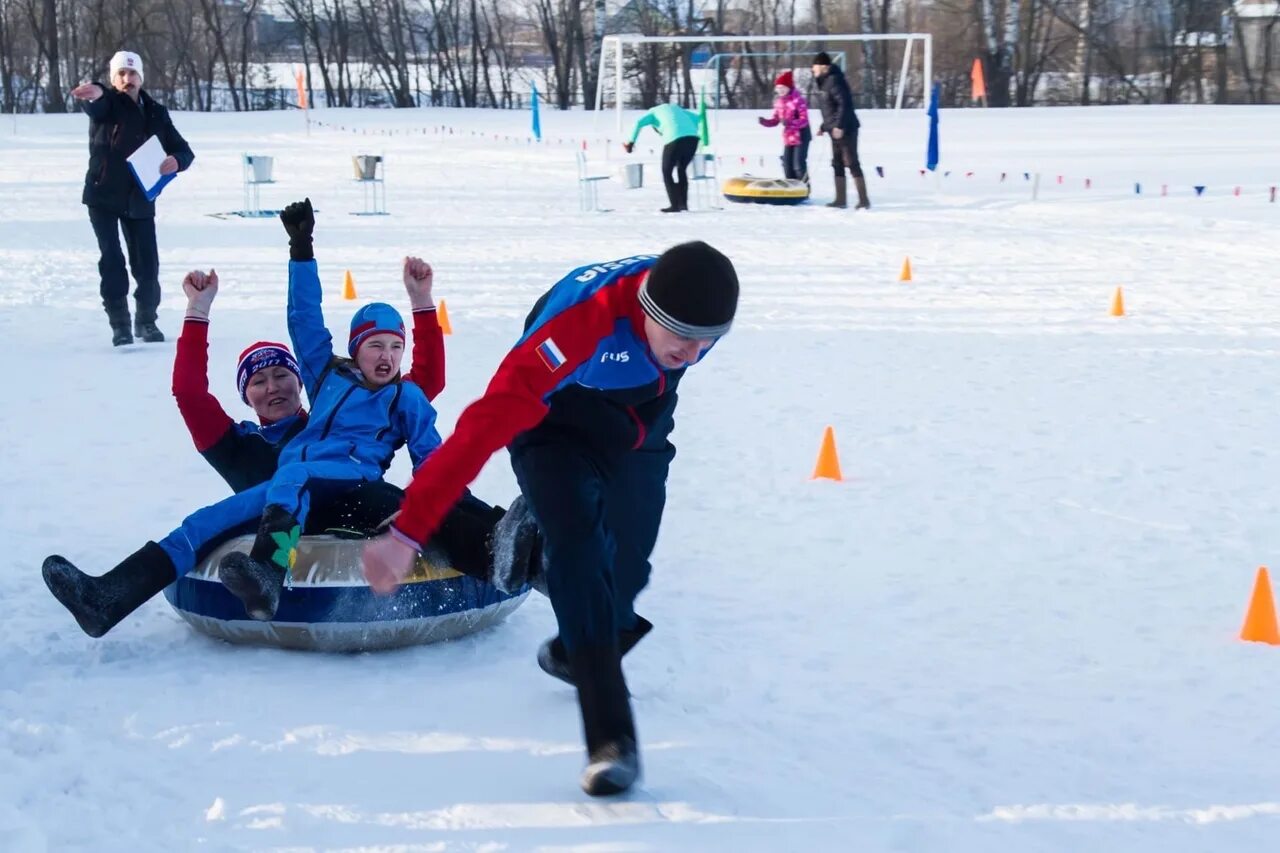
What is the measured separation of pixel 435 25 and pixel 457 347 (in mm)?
44718

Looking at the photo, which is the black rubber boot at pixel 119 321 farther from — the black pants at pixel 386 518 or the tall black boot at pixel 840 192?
the tall black boot at pixel 840 192

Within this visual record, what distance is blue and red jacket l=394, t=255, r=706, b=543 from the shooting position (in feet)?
9.77

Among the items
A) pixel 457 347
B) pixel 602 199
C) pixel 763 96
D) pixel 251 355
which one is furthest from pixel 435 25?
pixel 251 355

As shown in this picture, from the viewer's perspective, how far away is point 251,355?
15.6 ft

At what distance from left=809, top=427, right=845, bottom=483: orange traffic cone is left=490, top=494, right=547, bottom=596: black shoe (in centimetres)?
275

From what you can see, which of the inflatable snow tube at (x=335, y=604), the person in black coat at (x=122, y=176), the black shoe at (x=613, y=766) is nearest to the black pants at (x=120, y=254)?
the person in black coat at (x=122, y=176)

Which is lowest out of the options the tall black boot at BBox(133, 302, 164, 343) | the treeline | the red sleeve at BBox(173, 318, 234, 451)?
the tall black boot at BBox(133, 302, 164, 343)

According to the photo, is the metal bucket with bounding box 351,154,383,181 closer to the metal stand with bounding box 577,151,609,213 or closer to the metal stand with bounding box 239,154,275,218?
the metal stand with bounding box 239,154,275,218

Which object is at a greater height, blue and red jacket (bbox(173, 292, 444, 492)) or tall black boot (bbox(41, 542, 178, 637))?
blue and red jacket (bbox(173, 292, 444, 492))

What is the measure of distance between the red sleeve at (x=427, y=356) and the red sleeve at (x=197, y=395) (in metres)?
0.62

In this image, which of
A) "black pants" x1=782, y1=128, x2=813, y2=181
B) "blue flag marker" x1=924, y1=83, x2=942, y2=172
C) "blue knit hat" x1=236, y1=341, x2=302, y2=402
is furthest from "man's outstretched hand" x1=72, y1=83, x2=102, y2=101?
"blue flag marker" x1=924, y1=83, x2=942, y2=172

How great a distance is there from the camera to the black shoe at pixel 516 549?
3.58 meters

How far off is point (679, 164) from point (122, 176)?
9550 millimetres

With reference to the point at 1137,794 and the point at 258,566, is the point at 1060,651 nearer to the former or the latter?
the point at 1137,794
